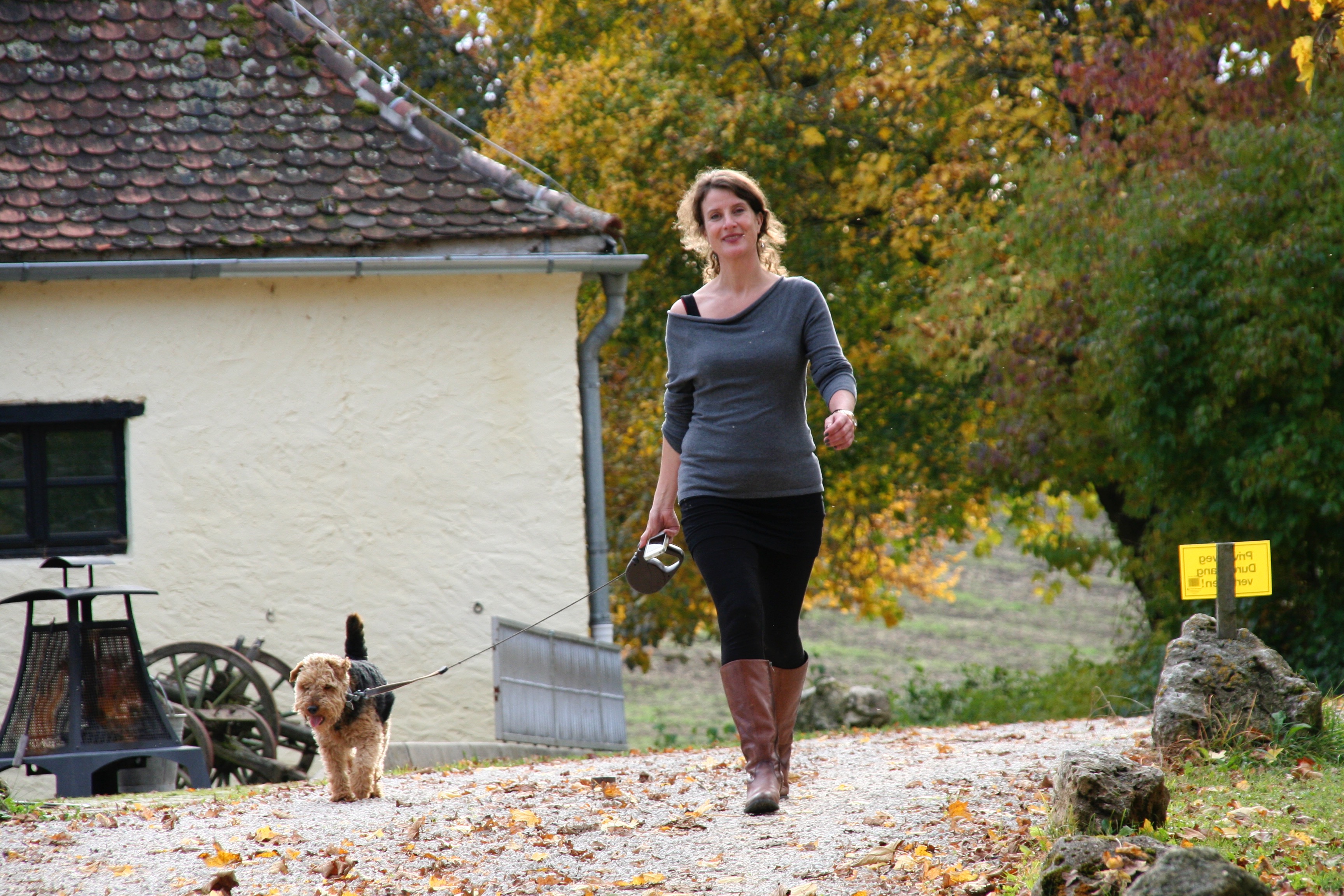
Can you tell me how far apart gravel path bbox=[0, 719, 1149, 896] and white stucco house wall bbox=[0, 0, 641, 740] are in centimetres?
400

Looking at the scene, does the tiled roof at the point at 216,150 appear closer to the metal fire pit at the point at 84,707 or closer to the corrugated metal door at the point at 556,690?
the corrugated metal door at the point at 556,690

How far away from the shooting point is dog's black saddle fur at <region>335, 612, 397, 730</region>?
6332 mm

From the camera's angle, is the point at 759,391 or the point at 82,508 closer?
the point at 759,391

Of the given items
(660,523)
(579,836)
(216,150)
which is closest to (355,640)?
(579,836)

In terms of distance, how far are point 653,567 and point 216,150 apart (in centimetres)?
763

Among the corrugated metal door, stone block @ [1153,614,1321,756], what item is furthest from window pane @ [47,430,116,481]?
stone block @ [1153,614,1321,756]

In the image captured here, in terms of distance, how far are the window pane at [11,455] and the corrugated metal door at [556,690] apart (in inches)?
148

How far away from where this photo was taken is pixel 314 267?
34.4 feet

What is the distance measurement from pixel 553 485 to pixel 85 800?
453 cm

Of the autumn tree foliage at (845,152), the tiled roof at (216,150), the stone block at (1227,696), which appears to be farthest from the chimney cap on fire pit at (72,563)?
the autumn tree foliage at (845,152)

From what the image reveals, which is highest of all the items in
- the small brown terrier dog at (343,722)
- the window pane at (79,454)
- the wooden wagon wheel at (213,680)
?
the window pane at (79,454)

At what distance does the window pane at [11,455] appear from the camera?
1064cm

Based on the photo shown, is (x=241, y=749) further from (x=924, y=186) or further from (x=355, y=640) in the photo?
(x=924, y=186)

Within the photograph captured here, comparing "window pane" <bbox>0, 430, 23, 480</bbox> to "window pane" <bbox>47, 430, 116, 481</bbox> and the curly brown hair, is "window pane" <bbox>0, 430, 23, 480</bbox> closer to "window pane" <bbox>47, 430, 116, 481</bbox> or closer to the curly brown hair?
"window pane" <bbox>47, 430, 116, 481</bbox>
